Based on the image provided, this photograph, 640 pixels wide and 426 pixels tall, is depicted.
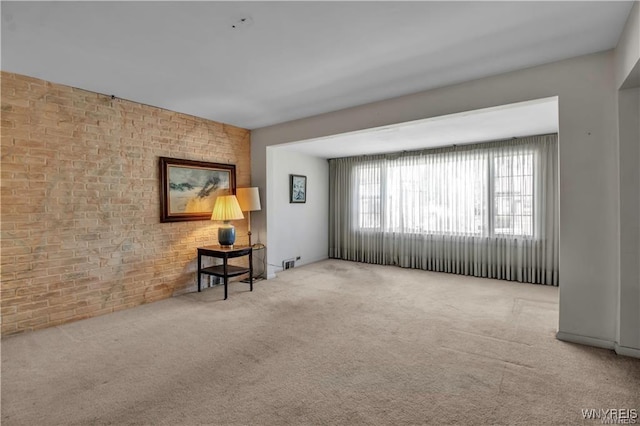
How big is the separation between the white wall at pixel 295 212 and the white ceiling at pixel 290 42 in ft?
7.45

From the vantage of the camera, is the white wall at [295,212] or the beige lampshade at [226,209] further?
the white wall at [295,212]

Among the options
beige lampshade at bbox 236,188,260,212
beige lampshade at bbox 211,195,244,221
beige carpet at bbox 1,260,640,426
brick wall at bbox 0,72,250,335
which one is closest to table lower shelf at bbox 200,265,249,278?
brick wall at bbox 0,72,250,335

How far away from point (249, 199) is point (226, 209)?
493 millimetres

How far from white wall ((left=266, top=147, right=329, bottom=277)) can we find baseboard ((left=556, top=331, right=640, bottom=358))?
390 centimetres

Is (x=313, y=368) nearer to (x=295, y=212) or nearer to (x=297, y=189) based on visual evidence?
(x=295, y=212)

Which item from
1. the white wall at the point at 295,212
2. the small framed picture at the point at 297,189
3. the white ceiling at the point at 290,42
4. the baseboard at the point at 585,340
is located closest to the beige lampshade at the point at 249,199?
the white wall at the point at 295,212

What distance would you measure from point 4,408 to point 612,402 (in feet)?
12.4

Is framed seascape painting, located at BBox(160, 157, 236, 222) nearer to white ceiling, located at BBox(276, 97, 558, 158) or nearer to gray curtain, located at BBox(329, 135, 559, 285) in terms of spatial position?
white ceiling, located at BBox(276, 97, 558, 158)

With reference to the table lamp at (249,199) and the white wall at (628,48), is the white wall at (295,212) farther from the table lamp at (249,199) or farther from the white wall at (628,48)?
the white wall at (628,48)

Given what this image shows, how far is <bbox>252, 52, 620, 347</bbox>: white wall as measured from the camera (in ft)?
8.87

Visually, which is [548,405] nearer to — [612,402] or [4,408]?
[612,402]

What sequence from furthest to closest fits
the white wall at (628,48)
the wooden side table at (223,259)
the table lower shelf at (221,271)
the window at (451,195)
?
1. the window at (451,195)
2. the table lower shelf at (221,271)
3. the wooden side table at (223,259)
4. the white wall at (628,48)

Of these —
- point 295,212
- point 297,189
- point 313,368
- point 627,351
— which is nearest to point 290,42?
point 313,368

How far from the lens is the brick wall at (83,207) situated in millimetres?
3057
